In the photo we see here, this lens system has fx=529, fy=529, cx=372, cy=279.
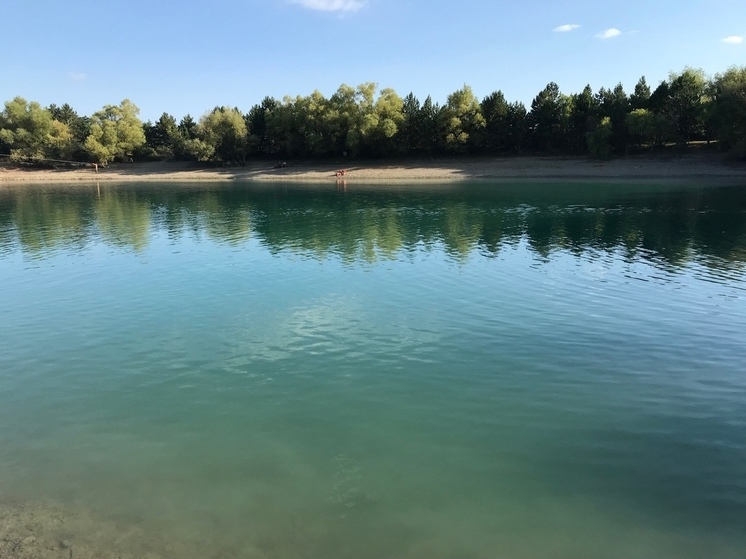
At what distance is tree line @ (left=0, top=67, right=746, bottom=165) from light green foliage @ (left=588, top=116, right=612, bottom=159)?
139 mm

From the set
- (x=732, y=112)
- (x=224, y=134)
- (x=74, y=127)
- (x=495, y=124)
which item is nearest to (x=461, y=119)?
(x=495, y=124)

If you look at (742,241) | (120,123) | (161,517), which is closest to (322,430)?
(161,517)

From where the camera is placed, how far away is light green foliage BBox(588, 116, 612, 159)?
7225 centimetres

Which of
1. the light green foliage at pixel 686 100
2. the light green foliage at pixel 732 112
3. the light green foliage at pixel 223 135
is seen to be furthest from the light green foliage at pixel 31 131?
the light green foliage at pixel 732 112

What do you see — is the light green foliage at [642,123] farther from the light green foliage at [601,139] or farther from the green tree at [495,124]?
the green tree at [495,124]

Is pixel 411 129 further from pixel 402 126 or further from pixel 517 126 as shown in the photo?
pixel 517 126

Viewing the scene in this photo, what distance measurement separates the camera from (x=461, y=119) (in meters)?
84.5

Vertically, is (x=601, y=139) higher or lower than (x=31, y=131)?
lower

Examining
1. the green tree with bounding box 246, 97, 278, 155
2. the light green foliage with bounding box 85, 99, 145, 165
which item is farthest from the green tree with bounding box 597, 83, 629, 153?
the light green foliage with bounding box 85, 99, 145, 165

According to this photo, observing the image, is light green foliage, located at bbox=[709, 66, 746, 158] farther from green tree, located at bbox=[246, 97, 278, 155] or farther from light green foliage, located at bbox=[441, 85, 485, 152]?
green tree, located at bbox=[246, 97, 278, 155]

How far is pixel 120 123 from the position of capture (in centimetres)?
9750

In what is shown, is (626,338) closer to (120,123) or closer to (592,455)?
(592,455)

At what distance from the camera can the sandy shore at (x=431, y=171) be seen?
66.0 meters

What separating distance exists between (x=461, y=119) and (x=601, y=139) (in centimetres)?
2176
